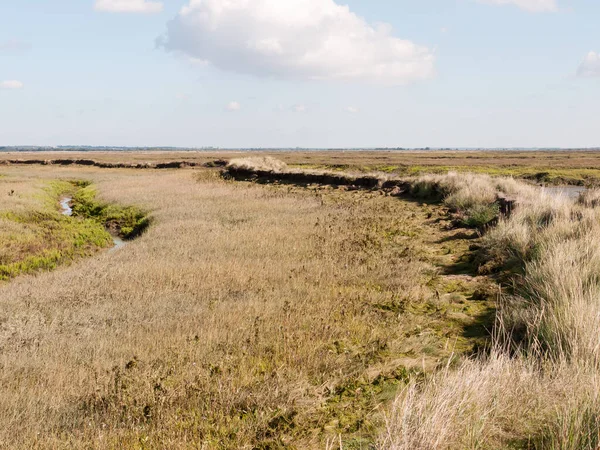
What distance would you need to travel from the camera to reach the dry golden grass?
475 centimetres

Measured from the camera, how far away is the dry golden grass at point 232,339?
475 cm

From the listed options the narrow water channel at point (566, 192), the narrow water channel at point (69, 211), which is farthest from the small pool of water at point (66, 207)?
the narrow water channel at point (566, 192)

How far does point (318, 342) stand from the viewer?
22.2 ft

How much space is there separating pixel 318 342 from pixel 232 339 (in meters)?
1.33

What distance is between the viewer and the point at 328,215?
69.7 ft

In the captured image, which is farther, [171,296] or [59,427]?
[171,296]

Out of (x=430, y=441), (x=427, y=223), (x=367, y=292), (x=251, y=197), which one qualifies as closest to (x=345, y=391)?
(x=430, y=441)

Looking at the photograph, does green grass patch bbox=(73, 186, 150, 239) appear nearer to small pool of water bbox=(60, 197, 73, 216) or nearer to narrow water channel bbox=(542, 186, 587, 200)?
small pool of water bbox=(60, 197, 73, 216)

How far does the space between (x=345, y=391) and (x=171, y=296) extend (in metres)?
5.27

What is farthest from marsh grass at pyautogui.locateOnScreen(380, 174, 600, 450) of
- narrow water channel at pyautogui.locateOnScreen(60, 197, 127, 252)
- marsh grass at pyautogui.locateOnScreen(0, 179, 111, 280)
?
narrow water channel at pyautogui.locateOnScreen(60, 197, 127, 252)

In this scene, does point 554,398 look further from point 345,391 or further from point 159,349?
point 159,349

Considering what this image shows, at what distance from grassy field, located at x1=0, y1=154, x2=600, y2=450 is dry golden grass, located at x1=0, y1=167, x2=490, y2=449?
4 cm

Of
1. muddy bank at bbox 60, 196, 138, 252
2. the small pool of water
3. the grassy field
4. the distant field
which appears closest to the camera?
the grassy field

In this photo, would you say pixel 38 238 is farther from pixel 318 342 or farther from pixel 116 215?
pixel 318 342
